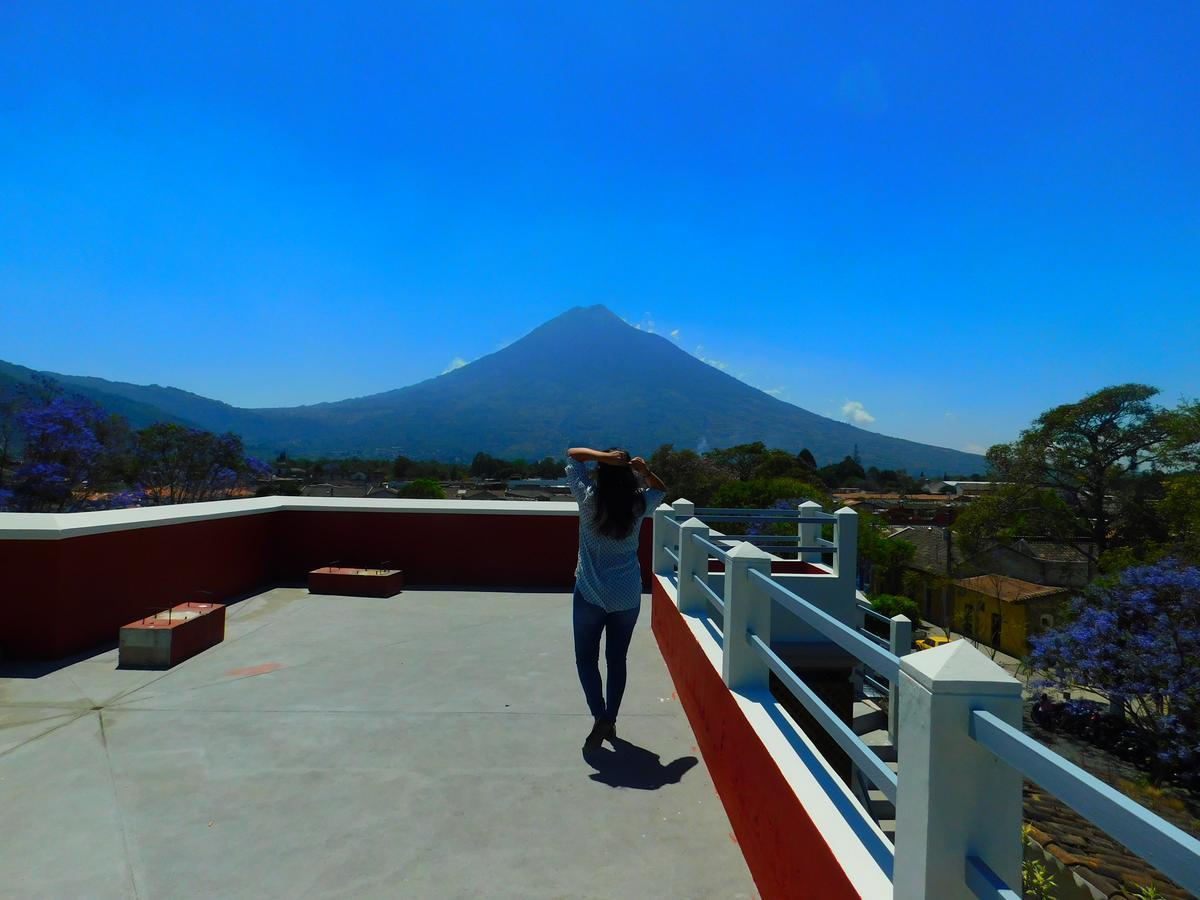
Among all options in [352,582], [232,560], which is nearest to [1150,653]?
[352,582]

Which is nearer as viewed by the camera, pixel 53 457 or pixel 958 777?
pixel 958 777

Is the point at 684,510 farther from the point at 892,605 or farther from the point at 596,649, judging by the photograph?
the point at 892,605

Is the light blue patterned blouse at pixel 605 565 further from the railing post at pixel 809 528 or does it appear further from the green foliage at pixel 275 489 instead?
the green foliage at pixel 275 489

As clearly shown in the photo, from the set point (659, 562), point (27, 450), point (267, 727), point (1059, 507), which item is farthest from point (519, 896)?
point (1059, 507)

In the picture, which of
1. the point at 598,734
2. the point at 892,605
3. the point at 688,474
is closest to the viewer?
the point at 598,734

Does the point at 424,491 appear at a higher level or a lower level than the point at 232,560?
lower

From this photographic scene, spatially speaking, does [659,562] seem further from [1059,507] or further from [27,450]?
[1059,507]

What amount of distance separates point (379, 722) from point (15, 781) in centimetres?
168

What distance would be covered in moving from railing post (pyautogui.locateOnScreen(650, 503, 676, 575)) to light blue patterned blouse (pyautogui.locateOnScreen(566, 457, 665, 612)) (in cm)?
243

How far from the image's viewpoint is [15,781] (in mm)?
3422

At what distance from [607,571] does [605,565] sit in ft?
0.11

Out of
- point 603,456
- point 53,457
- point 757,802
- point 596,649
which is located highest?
point 603,456

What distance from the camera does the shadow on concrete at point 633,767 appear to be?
3572mm

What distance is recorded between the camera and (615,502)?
3.80 meters
